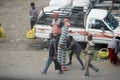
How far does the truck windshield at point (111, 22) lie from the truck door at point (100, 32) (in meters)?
0.25

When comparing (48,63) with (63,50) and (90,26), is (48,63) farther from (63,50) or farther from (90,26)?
(90,26)

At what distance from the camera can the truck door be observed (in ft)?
34.6

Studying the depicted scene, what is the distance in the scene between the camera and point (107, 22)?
429 inches

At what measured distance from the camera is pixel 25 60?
1036 cm

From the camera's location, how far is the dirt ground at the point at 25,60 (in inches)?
348

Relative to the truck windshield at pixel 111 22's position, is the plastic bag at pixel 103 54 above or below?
below

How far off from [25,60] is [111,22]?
3.51m

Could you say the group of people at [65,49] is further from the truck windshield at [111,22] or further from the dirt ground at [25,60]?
the truck windshield at [111,22]

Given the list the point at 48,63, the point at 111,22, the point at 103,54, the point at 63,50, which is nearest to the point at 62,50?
the point at 63,50

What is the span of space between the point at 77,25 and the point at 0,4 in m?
9.11

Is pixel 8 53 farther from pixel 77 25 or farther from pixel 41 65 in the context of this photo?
pixel 77 25

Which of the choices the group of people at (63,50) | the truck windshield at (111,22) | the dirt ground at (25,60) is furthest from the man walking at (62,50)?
the truck windshield at (111,22)

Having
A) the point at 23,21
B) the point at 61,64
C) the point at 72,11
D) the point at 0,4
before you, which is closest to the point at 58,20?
the point at 72,11

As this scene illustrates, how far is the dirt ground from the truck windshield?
153cm
